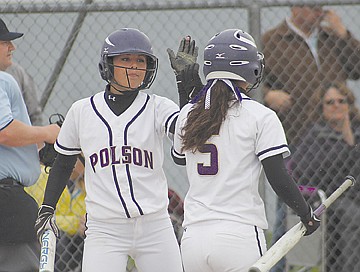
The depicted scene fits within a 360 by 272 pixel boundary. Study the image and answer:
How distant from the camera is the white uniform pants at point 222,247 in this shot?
4312 mm

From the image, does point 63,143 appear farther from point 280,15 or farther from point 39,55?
point 280,15

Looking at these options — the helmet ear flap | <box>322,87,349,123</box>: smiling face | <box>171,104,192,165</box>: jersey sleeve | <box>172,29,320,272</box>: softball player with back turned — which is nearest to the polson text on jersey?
<box>171,104,192,165</box>: jersey sleeve

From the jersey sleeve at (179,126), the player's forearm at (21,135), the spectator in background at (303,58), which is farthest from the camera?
the spectator in background at (303,58)

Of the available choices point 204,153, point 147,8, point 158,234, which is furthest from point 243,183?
point 147,8

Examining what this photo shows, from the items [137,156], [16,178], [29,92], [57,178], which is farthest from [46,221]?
[29,92]

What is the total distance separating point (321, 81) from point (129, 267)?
1908 millimetres

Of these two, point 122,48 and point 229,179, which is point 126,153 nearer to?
point 122,48

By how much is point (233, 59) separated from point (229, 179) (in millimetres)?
593

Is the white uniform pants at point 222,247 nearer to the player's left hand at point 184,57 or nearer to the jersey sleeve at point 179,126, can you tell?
the jersey sleeve at point 179,126

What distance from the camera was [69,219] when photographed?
→ 6941 mm

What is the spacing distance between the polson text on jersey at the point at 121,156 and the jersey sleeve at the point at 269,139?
80cm

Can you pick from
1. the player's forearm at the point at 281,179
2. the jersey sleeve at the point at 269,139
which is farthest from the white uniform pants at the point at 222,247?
the jersey sleeve at the point at 269,139

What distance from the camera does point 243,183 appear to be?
14.4 ft

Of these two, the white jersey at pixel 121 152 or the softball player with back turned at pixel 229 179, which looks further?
the white jersey at pixel 121 152
